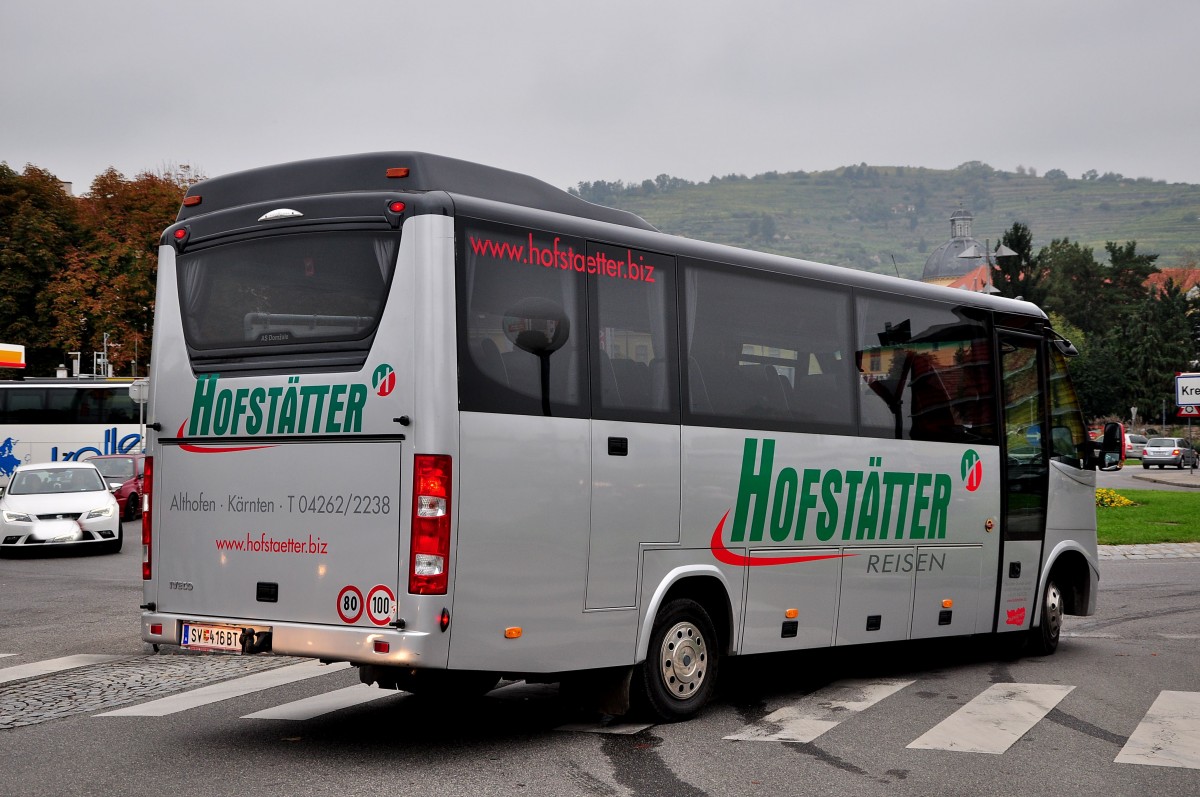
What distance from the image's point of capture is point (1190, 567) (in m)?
20.9

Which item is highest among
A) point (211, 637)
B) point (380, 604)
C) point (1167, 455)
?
point (380, 604)

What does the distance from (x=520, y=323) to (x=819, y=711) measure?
11.1 ft

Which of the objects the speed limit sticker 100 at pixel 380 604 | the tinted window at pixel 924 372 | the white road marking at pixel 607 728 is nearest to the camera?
the speed limit sticker 100 at pixel 380 604

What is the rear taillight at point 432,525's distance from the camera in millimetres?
7211

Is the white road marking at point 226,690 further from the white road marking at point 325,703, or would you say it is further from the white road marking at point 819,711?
the white road marking at point 819,711

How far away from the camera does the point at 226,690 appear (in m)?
10.1

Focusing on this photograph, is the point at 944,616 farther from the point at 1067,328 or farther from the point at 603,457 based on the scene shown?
the point at 1067,328

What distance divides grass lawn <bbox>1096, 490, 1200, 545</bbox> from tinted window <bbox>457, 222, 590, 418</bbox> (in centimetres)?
1691

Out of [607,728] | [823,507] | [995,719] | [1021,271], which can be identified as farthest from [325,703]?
[1021,271]

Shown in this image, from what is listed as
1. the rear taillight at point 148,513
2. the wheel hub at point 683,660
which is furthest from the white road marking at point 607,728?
the rear taillight at point 148,513

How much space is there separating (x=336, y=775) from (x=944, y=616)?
5.70 metres

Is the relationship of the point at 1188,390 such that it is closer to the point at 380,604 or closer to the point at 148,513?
the point at 148,513

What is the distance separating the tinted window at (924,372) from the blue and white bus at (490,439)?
0.29 m

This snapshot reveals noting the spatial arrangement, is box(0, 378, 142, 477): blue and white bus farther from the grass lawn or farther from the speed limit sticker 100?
the speed limit sticker 100
